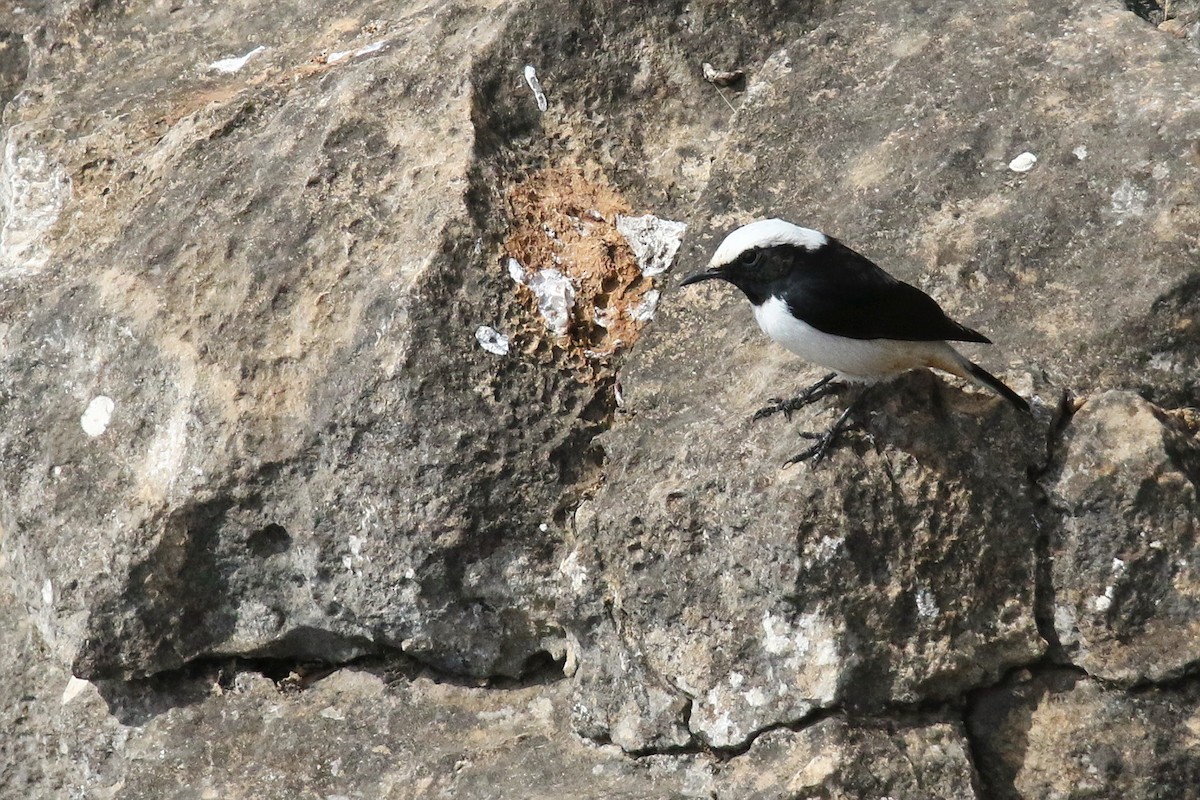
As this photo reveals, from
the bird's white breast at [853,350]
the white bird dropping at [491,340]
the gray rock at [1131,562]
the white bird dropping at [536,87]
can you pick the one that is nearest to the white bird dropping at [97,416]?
the white bird dropping at [491,340]

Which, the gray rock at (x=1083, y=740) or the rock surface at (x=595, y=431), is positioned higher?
the rock surface at (x=595, y=431)

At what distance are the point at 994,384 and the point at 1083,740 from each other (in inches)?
48.0

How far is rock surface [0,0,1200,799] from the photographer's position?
4.13m

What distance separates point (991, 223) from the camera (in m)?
5.12

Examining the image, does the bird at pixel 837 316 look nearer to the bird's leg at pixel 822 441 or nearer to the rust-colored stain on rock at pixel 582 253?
the bird's leg at pixel 822 441

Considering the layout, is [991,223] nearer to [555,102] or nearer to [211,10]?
[555,102]

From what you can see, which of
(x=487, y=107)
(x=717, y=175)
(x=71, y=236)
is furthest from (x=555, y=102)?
(x=71, y=236)

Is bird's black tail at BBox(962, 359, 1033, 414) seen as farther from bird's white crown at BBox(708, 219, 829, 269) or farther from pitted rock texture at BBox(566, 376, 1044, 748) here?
bird's white crown at BBox(708, 219, 829, 269)

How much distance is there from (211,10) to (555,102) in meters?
2.71

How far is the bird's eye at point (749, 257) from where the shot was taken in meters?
4.50

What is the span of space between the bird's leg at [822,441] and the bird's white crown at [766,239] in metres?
0.66

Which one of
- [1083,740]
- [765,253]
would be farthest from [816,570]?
[765,253]

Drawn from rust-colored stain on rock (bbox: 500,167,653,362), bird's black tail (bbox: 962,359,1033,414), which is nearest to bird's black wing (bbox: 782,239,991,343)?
bird's black tail (bbox: 962,359,1033,414)

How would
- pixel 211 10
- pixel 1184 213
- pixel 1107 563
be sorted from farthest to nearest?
pixel 211 10 < pixel 1184 213 < pixel 1107 563
